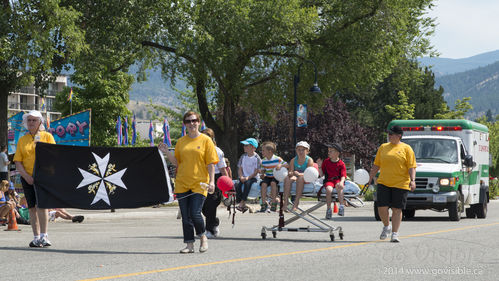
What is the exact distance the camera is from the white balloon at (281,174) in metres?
13.3

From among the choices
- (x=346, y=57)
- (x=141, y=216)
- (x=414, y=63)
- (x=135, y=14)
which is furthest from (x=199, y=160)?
(x=414, y=63)

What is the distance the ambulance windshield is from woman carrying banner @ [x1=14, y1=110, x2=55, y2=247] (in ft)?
39.8

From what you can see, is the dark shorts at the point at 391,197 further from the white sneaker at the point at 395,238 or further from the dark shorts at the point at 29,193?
the dark shorts at the point at 29,193

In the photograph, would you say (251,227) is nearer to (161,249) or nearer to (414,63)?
(161,249)

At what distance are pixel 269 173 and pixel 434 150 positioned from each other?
362 inches

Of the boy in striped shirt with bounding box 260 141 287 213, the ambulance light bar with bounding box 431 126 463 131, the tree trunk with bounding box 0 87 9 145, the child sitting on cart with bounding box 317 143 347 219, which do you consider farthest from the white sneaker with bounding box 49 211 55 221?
the ambulance light bar with bounding box 431 126 463 131

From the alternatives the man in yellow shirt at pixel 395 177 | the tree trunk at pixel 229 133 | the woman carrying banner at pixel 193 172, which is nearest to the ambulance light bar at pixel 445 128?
the man in yellow shirt at pixel 395 177

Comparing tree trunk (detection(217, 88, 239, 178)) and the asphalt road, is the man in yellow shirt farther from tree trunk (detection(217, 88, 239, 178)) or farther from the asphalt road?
tree trunk (detection(217, 88, 239, 178))

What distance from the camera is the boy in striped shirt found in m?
13.5

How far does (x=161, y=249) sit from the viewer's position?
11.8 m

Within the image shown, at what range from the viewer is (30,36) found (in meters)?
22.1

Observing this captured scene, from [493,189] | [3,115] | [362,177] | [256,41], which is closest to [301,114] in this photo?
[256,41]

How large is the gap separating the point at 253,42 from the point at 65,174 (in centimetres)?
1797

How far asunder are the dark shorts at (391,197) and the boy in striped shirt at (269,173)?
1.80 m
